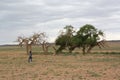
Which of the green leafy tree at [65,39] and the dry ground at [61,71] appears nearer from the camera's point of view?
the dry ground at [61,71]

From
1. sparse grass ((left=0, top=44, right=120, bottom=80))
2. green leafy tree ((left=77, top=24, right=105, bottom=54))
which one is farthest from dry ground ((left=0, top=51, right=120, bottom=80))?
green leafy tree ((left=77, top=24, right=105, bottom=54))

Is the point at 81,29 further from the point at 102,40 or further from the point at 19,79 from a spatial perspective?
the point at 19,79

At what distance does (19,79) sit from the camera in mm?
20828

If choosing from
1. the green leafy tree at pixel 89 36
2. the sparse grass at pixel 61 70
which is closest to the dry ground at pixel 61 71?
the sparse grass at pixel 61 70

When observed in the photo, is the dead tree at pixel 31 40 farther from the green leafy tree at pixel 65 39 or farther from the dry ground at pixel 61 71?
the dry ground at pixel 61 71

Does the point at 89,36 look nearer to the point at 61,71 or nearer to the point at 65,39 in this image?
the point at 65,39

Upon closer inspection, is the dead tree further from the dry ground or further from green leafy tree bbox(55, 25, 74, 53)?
the dry ground

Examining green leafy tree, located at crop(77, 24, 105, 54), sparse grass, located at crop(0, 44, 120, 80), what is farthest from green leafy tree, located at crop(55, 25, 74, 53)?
sparse grass, located at crop(0, 44, 120, 80)

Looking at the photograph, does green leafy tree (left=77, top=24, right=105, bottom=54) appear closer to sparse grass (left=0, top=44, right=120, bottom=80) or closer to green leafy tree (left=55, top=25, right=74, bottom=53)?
green leafy tree (left=55, top=25, right=74, bottom=53)

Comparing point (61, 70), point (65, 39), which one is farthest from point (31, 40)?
point (61, 70)

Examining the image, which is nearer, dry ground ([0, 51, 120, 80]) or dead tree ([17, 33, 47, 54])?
dry ground ([0, 51, 120, 80])

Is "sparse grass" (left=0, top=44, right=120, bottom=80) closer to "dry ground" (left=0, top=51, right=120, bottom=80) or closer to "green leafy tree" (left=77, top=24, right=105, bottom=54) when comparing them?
"dry ground" (left=0, top=51, right=120, bottom=80)

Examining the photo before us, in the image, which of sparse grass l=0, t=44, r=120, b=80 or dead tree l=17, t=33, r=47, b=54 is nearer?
sparse grass l=0, t=44, r=120, b=80

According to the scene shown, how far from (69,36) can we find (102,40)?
7.72 meters
